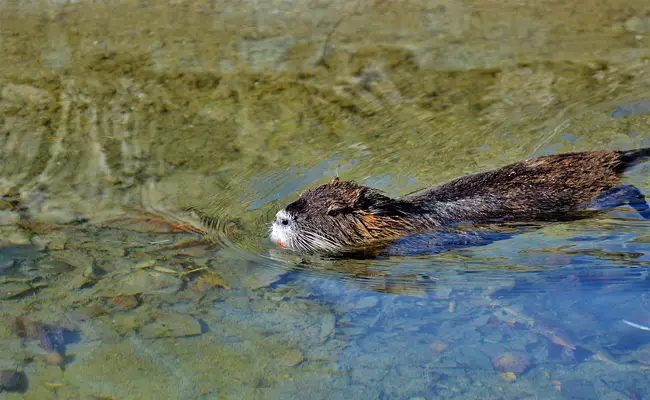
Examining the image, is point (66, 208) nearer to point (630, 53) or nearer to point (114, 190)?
point (114, 190)

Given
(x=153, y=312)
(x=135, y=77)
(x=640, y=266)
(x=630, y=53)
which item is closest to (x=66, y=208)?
(x=153, y=312)

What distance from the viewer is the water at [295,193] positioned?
351 centimetres

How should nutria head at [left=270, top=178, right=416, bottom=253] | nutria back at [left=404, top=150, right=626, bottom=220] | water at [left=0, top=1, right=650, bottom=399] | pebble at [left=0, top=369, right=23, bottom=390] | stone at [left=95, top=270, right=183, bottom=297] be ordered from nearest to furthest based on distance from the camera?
pebble at [left=0, top=369, right=23, bottom=390] < water at [left=0, top=1, right=650, bottom=399] < stone at [left=95, top=270, right=183, bottom=297] < nutria head at [left=270, top=178, right=416, bottom=253] < nutria back at [left=404, top=150, right=626, bottom=220]

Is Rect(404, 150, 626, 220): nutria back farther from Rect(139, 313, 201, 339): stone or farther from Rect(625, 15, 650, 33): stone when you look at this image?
Rect(625, 15, 650, 33): stone

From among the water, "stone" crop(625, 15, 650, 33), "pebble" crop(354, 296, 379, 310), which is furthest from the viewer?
"stone" crop(625, 15, 650, 33)

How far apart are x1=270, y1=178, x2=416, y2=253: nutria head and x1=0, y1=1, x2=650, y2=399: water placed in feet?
0.42

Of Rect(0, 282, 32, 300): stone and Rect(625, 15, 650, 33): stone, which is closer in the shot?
Rect(0, 282, 32, 300): stone

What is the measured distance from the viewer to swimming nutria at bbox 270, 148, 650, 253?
485cm

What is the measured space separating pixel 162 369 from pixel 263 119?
342 centimetres

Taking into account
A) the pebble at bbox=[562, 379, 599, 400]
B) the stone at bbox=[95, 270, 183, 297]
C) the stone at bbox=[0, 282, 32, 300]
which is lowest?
the pebble at bbox=[562, 379, 599, 400]

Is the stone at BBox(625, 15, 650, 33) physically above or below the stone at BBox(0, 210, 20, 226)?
above

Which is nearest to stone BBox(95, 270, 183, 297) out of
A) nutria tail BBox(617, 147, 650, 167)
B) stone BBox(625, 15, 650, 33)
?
nutria tail BBox(617, 147, 650, 167)

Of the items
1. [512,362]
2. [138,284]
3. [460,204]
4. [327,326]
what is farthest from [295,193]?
[512,362]

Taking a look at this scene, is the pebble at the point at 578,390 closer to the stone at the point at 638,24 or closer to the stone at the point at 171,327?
the stone at the point at 171,327
